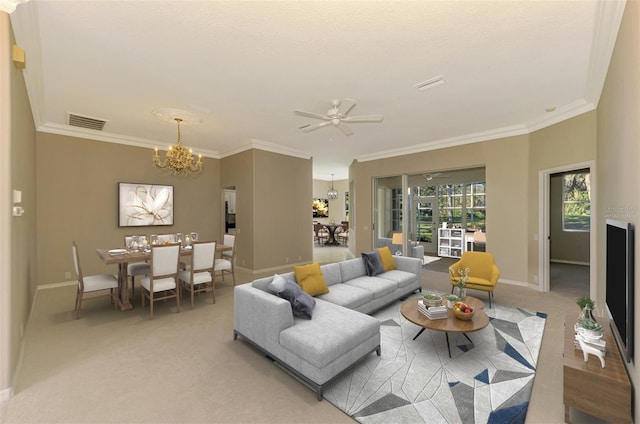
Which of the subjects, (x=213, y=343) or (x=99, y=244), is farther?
(x=99, y=244)

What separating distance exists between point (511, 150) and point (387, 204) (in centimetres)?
313

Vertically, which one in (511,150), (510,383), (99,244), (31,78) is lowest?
(510,383)

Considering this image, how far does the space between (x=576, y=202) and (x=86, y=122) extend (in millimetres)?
11775

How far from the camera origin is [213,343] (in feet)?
10.4

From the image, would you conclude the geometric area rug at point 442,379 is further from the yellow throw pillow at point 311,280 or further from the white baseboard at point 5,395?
the white baseboard at point 5,395

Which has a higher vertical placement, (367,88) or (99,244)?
(367,88)

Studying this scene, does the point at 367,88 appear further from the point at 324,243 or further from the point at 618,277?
the point at 324,243

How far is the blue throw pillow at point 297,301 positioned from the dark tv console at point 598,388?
2.03 meters

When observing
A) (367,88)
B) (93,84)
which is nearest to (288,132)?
(367,88)

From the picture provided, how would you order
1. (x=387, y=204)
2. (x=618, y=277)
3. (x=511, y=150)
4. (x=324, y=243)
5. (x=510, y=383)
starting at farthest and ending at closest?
1. (x=324, y=243)
2. (x=387, y=204)
3. (x=511, y=150)
4. (x=510, y=383)
5. (x=618, y=277)

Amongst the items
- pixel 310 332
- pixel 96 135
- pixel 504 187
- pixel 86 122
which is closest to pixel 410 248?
pixel 504 187

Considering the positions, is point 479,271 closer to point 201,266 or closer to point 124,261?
point 201,266

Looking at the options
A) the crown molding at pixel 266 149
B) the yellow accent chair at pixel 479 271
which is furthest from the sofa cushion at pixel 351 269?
the crown molding at pixel 266 149

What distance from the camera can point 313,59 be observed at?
9.84 ft
